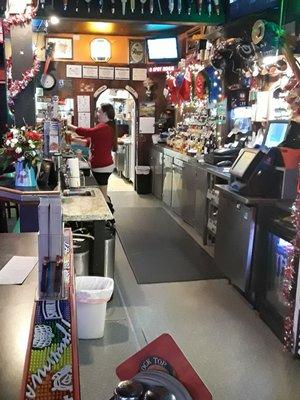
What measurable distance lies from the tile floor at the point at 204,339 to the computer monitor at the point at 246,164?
1167mm

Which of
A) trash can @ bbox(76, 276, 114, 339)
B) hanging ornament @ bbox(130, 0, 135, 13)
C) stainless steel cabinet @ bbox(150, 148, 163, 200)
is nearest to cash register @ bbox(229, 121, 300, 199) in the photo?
trash can @ bbox(76, 276, 114, 339)

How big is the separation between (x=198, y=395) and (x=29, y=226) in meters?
3.14

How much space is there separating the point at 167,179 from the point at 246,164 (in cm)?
391

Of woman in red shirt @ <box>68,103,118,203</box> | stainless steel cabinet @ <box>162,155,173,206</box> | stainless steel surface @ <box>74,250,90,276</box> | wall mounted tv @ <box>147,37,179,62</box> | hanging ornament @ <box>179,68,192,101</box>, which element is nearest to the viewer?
stainless steel surface @ <box>74,250,90,276</box>

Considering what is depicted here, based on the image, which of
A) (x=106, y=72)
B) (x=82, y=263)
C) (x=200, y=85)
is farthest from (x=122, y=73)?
(x=82, y=263)

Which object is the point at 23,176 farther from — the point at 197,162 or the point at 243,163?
the point at 197,162

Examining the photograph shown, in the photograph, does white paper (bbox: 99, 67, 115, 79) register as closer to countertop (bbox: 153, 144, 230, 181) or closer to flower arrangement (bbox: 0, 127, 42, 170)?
countertop (bbox: 153, 144, 230, 181)

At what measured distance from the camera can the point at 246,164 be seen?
4004 mm

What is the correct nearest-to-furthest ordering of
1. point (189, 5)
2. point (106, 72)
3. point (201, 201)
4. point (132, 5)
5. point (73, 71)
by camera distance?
point (132, 5) < point (189, 5) < point (201, 201) < point (73, 71) < point (106, 72)

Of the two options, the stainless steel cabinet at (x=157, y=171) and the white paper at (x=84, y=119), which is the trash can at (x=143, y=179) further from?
the white paper at (x=84, y=119)

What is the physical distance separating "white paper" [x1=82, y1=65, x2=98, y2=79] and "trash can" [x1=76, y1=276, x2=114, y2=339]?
6.63 meters

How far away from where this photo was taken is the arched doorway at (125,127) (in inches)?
392

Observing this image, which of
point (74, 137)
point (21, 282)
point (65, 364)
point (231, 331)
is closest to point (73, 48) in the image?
point (74, 137)

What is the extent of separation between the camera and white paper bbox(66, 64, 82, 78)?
8.96 metres
